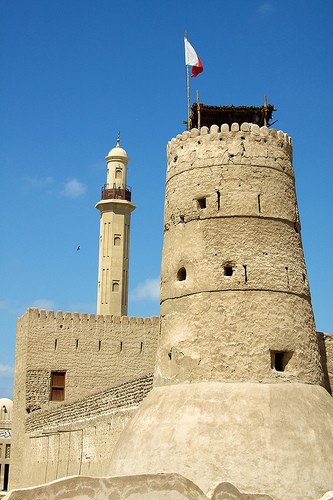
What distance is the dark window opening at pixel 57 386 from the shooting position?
25625 mm

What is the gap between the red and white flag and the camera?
17.4 m

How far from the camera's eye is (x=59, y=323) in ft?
85.6

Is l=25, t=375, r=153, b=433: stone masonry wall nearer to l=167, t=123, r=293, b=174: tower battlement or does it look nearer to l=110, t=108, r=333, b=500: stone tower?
l=110, t=108, r=333, b=500: stone tower

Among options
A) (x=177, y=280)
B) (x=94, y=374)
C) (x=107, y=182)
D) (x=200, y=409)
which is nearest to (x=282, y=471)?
(x=200, y=409)

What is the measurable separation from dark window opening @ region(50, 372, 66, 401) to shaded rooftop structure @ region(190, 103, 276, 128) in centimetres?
1163

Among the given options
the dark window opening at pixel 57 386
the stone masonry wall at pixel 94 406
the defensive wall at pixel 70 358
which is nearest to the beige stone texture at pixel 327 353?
the stone masonry wall at pixel 94 406

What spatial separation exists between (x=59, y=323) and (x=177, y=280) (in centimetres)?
1234

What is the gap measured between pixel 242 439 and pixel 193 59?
8925 mm

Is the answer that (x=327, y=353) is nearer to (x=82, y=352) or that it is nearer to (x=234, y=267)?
(x=234, y=267)

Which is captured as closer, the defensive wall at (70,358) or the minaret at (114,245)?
the defensive wall at (70,358)

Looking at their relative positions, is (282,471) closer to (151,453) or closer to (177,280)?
(151,453)

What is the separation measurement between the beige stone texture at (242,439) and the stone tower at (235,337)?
0.7 inches

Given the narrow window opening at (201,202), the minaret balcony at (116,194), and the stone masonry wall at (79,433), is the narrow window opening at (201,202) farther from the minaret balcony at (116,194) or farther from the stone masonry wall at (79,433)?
the minaret balcony at (116,194)

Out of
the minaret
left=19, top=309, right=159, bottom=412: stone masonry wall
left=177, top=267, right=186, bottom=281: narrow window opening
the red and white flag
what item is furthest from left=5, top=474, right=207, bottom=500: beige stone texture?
the minaret
